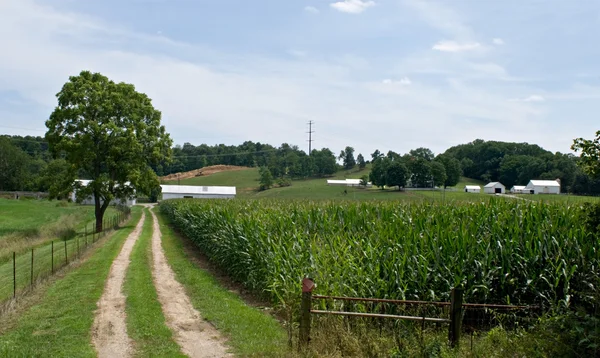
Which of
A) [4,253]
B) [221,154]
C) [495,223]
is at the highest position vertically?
[221,154]

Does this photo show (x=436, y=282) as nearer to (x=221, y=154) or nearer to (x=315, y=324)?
(x=315, y=324)

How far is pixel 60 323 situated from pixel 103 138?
99.6ft

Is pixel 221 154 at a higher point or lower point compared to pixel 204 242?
higher

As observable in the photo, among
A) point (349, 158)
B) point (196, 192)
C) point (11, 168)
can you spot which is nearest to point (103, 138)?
point (196, 192)

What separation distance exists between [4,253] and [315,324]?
23.5 m

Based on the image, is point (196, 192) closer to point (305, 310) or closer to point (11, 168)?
point (11, 168)

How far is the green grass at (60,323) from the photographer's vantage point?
8.27 m

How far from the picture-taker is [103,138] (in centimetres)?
3784

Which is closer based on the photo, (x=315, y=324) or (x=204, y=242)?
(x=315, y=324)

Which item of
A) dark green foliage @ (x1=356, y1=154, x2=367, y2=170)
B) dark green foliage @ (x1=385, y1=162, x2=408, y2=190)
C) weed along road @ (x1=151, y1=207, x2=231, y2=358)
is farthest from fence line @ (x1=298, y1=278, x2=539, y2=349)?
dark green foliage @ (x1=356, y1=154, x2=367, y2=170)

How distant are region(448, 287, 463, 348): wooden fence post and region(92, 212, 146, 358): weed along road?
528 centimetres

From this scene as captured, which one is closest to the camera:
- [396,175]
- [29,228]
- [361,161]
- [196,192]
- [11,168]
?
[29,228]

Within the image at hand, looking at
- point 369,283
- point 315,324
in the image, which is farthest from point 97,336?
point 369,283

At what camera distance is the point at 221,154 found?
191 meters
